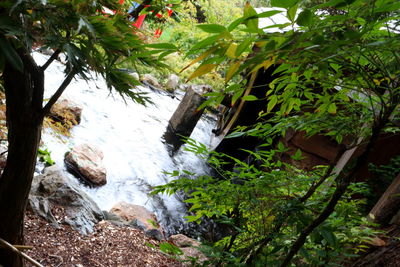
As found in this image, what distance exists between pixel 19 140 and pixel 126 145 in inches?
216

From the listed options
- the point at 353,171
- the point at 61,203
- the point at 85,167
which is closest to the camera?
the point at 353,171

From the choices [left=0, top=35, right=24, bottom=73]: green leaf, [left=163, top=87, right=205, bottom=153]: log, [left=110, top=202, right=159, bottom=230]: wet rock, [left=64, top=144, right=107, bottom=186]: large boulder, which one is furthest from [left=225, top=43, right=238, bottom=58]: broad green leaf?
[left=163, top=87, right=205, bottom=153]: log

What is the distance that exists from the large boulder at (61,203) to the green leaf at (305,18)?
306 cm

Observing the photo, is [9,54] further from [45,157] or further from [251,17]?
[45,157]

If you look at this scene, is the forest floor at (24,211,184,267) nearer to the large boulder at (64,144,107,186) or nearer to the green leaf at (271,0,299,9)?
the large boulder at (64,144,107,186)

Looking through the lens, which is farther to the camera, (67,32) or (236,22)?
(67,32)

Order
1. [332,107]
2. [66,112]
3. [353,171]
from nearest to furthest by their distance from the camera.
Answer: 1. [353,171]
2. [332,107]
3. [66,112]

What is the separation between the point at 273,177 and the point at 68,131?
5431 mm

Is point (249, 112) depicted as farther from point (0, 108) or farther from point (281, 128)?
point (281, 128)

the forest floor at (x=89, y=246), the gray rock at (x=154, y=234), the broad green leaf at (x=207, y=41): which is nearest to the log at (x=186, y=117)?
the gray rock at (x=154, y=234)

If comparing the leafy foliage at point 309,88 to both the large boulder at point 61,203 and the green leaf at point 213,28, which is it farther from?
the large boulder at point 61,203

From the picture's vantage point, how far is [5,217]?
152 cm

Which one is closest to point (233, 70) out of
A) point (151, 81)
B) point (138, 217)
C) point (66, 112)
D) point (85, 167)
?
point (138, 217)

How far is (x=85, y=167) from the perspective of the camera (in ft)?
16.1
